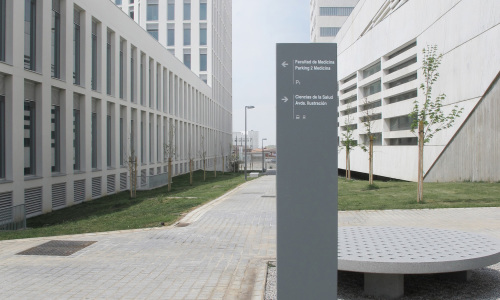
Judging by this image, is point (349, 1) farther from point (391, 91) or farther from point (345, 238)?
point (345, 238)

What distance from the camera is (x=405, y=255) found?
5375 millimetres

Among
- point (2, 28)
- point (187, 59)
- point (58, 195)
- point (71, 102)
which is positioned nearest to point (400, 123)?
point (71, 102)

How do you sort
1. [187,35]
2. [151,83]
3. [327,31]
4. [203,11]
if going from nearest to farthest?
[151,83] → [203,11] → [187,35] → [327,31]

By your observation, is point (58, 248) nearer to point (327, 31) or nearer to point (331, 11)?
point (327, 31)

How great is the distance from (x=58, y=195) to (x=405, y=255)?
16.1 meters

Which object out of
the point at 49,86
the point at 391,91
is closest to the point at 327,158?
the point at 49,86

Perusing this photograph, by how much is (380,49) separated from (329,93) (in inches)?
1437

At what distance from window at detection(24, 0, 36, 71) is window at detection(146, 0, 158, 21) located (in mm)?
40532

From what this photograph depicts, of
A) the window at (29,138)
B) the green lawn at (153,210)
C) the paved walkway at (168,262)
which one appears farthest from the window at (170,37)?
the paved walkway at (168,262)

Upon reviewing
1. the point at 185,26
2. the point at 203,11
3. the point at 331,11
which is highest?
the point at 331,11

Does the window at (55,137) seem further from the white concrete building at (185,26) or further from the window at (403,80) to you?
the white concrete building at (185,26)

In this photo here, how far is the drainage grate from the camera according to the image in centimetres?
797

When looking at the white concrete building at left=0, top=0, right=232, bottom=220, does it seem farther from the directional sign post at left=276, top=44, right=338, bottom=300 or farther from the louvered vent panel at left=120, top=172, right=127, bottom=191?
the directional sign post at left=276, top=44, right=338, bottom=300

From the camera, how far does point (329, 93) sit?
3.78 m
